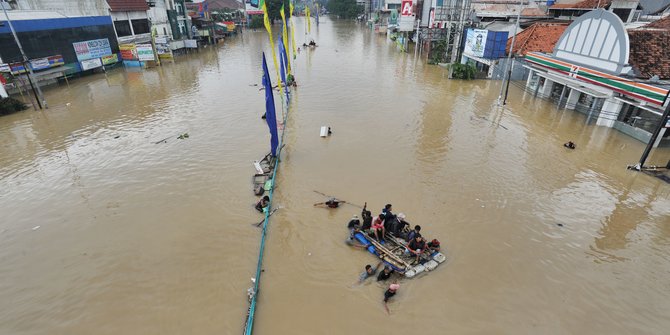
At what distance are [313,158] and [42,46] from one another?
3092 centimetres

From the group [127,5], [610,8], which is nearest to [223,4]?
[127,5]

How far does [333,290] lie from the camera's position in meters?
10.6

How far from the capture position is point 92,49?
36594 millimetres

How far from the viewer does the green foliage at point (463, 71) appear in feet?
115

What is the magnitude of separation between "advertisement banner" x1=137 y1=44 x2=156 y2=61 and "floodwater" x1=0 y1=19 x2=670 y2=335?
52.8 feet

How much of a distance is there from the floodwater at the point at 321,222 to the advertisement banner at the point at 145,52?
1609cm

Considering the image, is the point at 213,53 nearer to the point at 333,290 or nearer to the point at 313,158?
the point at 313,158

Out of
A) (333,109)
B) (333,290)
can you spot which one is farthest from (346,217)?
(333,109)

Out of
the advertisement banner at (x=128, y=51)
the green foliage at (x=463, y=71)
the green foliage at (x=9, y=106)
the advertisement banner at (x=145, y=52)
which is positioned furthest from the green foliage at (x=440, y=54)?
the green foliage at (x=9, y=106)

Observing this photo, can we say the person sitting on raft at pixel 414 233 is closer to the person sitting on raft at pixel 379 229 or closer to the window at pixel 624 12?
the person sitting on raft at pixel 379 229

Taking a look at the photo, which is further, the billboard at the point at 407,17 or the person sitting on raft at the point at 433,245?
the billboard at the point at 407,17

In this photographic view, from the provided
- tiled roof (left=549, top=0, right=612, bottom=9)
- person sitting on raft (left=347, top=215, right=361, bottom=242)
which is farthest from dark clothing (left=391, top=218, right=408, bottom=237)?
tiled roof (left=549, top=0, right=612, bottom=9)

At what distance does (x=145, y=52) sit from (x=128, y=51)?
7.64ft

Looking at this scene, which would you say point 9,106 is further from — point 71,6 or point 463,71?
point 463,71
